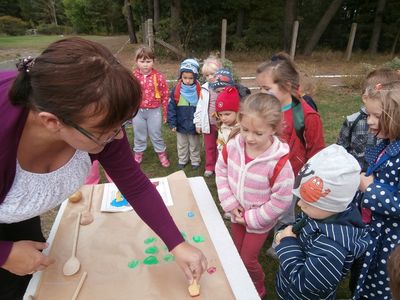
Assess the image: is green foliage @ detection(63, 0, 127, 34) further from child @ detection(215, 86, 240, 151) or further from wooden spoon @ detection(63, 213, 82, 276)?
wooden spoon @ detection(63, 213, 82, 276)

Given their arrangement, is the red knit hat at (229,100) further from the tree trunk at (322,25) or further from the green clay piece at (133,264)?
the tree trunk at (322,25)

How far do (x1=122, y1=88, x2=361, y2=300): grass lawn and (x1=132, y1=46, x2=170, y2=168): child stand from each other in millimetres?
145

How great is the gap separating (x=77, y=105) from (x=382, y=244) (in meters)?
1.59

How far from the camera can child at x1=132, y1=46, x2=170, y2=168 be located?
3920mm

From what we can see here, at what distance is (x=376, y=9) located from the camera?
14656 millimetres

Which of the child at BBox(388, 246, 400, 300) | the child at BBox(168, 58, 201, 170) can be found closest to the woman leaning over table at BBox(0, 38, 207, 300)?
the child at BBox(388, 246, 400, 300)

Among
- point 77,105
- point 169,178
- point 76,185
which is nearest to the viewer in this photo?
point 77,105

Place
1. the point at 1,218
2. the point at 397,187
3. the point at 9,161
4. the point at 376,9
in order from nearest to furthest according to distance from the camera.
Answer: the point at 9,161 → the point at 1,218 → the point at 397,187 → the point at 376,9

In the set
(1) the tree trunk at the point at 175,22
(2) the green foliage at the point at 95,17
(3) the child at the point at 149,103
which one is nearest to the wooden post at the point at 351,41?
(1) the tree trunk at the point at 175,22

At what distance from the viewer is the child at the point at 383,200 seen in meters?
1.62

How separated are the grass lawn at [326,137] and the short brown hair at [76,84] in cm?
186

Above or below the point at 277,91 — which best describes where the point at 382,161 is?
below

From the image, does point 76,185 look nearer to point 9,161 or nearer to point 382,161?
point 9,161

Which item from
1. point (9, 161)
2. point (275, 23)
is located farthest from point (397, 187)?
point (275, 23)
